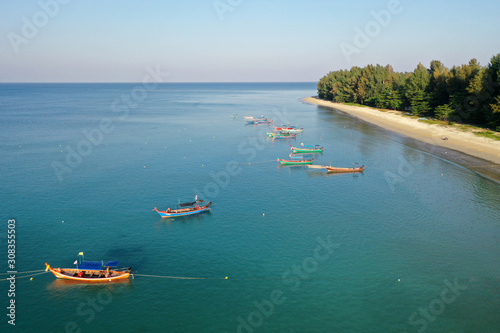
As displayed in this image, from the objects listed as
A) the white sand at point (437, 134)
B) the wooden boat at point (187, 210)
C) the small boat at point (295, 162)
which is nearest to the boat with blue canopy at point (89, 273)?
the wooden boat at point (187, 210)

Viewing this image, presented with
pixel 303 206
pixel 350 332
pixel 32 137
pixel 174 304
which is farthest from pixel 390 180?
pixel 32 137

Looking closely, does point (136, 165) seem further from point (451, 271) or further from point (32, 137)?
point (451, 271)

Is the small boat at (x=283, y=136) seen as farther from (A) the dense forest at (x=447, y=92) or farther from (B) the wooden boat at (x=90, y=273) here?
(B) the wooden boat at (x=90, y=273)

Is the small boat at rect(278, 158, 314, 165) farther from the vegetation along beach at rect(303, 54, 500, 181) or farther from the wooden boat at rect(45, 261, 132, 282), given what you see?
the wooden boat at rect(45, 261, 132, 282)

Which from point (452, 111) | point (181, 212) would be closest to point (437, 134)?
point (452, 111)

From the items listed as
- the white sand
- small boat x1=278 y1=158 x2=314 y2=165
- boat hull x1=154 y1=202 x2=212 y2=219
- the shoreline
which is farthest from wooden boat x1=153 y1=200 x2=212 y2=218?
the white sand

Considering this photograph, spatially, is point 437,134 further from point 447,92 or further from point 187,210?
point 187,210
